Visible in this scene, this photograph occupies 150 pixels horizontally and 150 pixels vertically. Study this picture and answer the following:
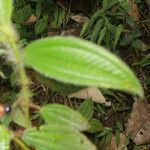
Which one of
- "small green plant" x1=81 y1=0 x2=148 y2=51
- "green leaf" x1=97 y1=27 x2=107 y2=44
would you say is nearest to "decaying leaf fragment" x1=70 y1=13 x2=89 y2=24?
"small green plant" x1=81 y1=0 x2=148 y2=51

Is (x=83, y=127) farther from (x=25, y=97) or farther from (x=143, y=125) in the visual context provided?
(x=143, y=125)

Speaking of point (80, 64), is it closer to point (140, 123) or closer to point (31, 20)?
point (140, 123)

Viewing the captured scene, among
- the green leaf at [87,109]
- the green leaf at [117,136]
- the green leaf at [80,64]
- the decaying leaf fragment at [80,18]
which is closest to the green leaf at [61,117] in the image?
the green leaf at [80,64]

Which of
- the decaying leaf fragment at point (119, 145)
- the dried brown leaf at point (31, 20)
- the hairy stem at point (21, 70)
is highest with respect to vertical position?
the hairy stem at point (21, 70)

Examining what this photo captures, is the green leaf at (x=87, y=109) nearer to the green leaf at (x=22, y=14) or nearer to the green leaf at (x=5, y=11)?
the green leaf at (x=22, y=14)

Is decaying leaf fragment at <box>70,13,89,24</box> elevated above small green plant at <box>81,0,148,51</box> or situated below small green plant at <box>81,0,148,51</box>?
below

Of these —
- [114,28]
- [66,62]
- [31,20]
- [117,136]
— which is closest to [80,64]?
[66,62]

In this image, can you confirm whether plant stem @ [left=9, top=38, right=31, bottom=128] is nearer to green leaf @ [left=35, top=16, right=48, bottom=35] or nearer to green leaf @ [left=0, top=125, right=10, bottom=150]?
green leaf @ [left=0, top=125, right=10, bottom=150]
